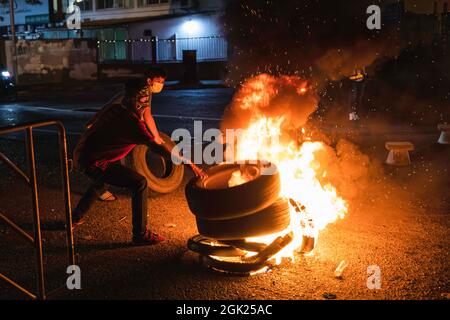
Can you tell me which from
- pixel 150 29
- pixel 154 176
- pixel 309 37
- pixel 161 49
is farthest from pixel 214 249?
pixel 150 29

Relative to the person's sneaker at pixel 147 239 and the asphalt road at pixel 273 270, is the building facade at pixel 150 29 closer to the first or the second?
the asphalt road at pixel 273 270

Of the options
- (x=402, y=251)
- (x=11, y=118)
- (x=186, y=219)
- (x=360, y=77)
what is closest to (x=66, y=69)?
(x=11, y=118)

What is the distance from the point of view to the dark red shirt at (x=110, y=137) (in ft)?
18.7

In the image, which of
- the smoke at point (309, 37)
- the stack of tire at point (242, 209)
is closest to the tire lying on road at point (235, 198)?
the stack of tire at point (242, 209)

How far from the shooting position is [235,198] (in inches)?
196

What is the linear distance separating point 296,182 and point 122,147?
1.99 meters

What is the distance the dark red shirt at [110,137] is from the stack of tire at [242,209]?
0.95 metres

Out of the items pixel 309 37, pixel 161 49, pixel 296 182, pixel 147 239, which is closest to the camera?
pixel 147 239

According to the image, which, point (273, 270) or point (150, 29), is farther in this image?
point (150, 29)

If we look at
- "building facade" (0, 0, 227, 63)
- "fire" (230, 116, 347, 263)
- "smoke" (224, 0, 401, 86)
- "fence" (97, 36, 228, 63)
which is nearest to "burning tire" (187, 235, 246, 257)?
"fire" (230, 116, 347, 263)

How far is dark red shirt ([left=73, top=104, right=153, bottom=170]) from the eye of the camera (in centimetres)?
571

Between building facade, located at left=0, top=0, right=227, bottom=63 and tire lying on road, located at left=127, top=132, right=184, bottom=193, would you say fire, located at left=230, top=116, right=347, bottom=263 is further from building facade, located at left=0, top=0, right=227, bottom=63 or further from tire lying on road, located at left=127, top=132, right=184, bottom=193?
building facade, located at left=0, top=0, right=227, bottom=63

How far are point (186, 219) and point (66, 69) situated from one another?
27.3m

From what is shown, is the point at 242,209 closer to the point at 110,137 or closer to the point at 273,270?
the point at 273,270
